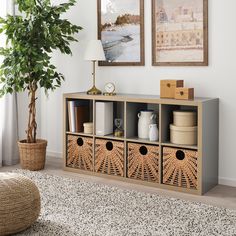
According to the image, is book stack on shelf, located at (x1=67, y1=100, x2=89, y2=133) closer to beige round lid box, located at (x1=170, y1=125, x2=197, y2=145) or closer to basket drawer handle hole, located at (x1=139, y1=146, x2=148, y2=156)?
basket drawer handle hole, located at (x1=139, y1=146, x2=148, y2=156)

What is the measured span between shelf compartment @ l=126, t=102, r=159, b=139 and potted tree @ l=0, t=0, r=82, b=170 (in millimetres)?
848

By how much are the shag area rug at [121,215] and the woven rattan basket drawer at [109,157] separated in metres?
→ 0.35

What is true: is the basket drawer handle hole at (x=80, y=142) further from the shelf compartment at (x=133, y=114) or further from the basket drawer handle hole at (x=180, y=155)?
the basket drawer handle hole at (x=180, y=155)

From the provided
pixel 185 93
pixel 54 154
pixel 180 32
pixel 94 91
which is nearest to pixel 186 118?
pixel 185 93

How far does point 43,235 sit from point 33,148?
5.60 ft

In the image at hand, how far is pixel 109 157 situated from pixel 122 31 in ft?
3.93

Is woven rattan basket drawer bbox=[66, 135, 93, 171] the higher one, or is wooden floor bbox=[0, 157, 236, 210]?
woven rattan basket drawer bbox=[66, 135, 93, 171]

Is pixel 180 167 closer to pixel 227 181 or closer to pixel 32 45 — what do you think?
pixel 227 181

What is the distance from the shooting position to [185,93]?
11.4 ft

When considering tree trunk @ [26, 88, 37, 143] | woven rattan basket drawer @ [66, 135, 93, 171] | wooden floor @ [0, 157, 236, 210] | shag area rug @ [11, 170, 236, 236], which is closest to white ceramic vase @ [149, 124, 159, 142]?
wooden floor @ [0, 157, 236, 210]

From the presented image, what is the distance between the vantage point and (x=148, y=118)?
3787 millimetres

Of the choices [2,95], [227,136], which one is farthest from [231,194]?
[2,95]

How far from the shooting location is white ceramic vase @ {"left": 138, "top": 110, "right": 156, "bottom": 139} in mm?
3782

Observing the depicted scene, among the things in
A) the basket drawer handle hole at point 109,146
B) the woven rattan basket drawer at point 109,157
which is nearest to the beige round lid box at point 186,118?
the woven rattan basket drawer at point 109,157
